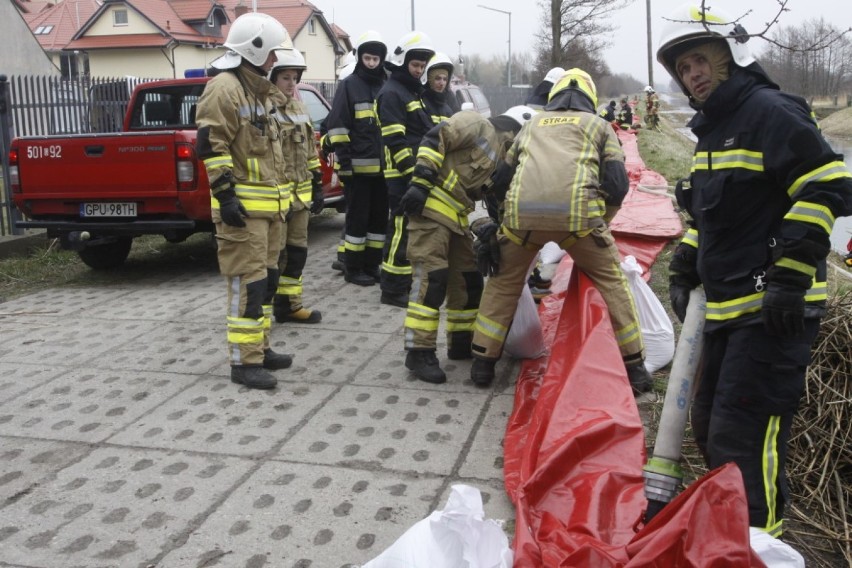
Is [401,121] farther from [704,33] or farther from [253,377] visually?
[704,33]

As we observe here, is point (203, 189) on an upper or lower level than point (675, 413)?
upper

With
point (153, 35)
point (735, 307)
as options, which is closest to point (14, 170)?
point (735, 307)

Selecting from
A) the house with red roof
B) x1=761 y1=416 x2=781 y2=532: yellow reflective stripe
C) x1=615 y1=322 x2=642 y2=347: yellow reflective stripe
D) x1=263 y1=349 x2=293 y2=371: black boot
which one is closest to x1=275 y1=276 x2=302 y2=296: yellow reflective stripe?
x1=263 y1=349 x2=293 y2=371: black boot

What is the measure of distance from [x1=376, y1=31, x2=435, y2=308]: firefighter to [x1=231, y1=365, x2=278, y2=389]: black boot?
1883 mm

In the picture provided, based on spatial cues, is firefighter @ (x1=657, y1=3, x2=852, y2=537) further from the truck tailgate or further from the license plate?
the license plate

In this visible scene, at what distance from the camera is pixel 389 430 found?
4344mm

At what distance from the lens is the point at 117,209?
748 centimetres

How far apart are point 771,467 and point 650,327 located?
7.73 ft

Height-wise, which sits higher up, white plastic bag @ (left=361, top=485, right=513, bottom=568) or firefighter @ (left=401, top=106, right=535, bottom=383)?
firefighter @ (left=401, top=106, right=535, bottom=383)

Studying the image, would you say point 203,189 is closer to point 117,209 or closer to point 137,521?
point 117,209

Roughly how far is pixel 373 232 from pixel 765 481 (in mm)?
5241

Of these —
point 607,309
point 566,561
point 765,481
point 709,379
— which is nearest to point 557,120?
point 607,309

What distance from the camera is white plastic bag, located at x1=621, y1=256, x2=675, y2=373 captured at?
203 inches

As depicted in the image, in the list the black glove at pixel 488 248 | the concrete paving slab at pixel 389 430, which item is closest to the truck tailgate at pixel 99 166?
the concrete paving slab at pixel 389 430
